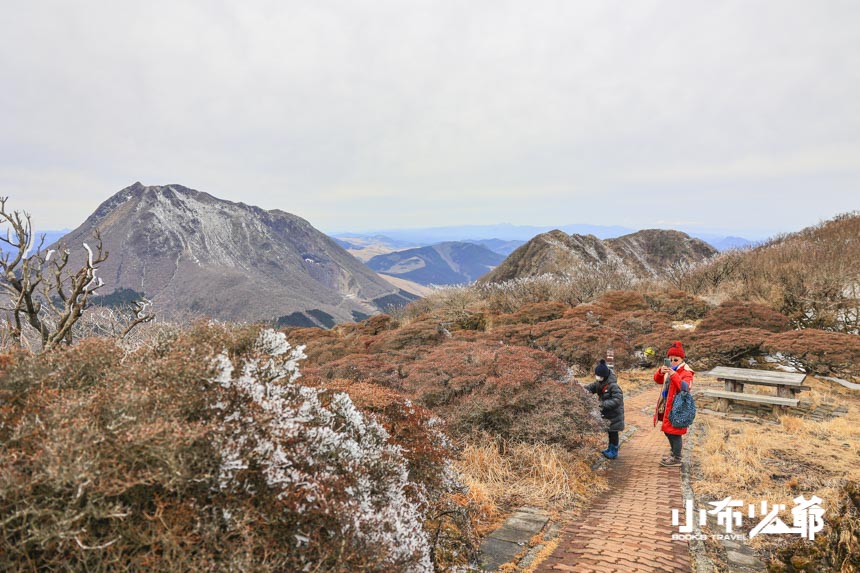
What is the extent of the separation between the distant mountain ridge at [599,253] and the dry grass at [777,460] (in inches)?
1201

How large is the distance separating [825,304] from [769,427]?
8172mm

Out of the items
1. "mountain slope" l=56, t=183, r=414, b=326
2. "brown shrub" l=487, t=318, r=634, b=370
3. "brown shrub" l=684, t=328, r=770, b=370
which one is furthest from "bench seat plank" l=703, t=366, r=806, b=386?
"mountain slope" l=56, t=183, r=414, b=326

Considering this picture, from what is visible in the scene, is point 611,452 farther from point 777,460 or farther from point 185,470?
point 185,470

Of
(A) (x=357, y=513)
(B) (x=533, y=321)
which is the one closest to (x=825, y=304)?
(B) (x=533, y=321)

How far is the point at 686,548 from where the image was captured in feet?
11.5

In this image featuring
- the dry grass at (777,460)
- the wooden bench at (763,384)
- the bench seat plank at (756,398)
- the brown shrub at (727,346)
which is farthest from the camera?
the brown shrub at (727,346)

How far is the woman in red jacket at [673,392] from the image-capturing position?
5395mm

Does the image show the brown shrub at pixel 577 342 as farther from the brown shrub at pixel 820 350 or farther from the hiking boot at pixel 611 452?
the hiking boot at pixel 611 452

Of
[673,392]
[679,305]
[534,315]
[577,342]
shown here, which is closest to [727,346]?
[577,342]

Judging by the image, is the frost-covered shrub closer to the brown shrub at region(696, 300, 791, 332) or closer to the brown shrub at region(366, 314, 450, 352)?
the brown shrub at region(366, 314, 450, 352)

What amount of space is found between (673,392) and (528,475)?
221 centimetres

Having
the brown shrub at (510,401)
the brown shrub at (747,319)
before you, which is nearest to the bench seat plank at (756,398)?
the brown shrub at (510,401)

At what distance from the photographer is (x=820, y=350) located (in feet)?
27.5

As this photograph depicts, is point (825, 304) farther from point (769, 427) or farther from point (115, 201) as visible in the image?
point (115, 201)
